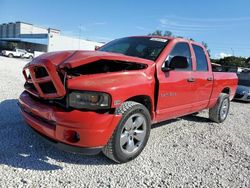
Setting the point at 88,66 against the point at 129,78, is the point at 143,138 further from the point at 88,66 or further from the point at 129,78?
the point at 88,66

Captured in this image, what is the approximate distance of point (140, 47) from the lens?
441cm

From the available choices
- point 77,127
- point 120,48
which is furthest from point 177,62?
point 77,127

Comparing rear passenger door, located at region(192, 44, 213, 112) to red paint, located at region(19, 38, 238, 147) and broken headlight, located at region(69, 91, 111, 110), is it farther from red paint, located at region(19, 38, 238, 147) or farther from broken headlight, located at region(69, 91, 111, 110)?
broken headlight, located at region(69, 91, 111, 110)

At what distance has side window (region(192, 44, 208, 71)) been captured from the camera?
5120mm

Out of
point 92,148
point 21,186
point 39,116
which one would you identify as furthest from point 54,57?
point 21,186

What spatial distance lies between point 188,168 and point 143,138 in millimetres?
745

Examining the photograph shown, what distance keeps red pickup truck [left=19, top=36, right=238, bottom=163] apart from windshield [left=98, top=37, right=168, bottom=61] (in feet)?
0.06

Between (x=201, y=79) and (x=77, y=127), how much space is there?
306cm

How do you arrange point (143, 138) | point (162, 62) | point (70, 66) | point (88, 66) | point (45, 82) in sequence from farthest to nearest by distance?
1. point (162, 62)
2. point (143, 138)
3. point (88, 66)
4. point (45, 82)
5. point (70, 66)

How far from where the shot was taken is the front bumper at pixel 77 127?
285cm

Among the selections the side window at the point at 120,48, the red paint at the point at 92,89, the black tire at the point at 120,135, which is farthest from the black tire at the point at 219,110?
the black tire at the point at 120,135

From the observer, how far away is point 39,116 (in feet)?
10.3

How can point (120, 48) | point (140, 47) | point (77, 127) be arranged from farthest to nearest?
point (120, 48), point (140, 47), point (77, 127)

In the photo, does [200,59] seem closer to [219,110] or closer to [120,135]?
[219,110]
